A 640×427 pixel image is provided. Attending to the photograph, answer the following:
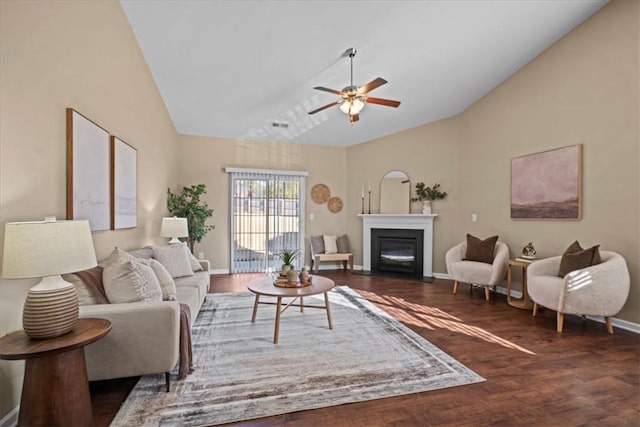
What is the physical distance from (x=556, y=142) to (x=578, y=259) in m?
1.65

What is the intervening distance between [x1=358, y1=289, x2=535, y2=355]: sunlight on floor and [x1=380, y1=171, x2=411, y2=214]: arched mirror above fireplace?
2322mm

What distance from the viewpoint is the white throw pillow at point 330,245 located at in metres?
6.53

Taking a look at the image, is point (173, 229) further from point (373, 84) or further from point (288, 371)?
point (373, 84)

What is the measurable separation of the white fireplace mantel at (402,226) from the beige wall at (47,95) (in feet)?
14.6

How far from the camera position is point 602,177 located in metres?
3.51

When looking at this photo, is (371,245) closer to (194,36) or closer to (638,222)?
(638,222)

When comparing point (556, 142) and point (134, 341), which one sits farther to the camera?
point (556, 142)

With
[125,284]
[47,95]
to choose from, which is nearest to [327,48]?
[47,95]

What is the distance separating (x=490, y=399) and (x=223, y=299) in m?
3.35

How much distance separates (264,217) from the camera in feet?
21.2

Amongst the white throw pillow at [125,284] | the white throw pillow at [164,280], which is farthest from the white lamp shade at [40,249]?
the white throw pillow at [164,280]

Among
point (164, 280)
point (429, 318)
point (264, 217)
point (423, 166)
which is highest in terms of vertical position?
point (423, 166)

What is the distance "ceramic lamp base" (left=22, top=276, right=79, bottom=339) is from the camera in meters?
1.48

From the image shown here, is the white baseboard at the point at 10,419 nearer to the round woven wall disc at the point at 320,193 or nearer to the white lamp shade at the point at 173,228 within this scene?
the white lamp shade at the point at 173,228
